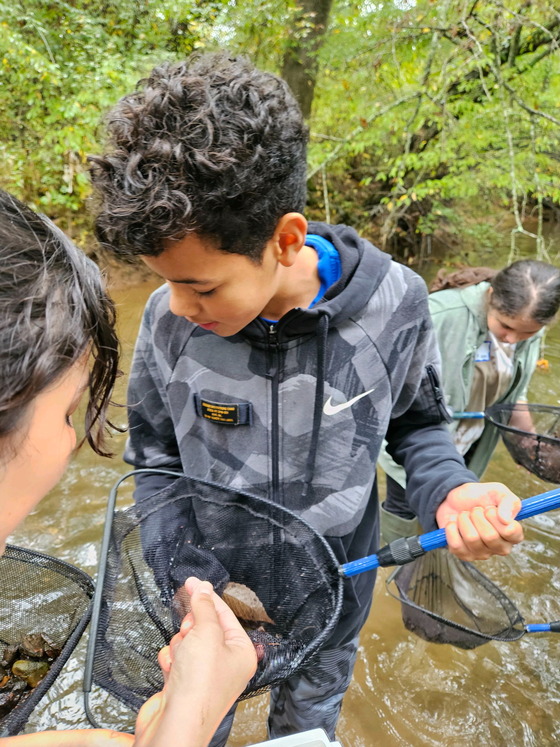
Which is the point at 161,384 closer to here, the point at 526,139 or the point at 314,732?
the point at 314,732

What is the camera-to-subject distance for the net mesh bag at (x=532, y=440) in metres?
2.36

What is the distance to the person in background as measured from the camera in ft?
8.00

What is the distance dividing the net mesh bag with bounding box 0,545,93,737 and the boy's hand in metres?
0.83

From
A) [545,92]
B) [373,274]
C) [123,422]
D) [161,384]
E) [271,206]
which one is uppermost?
[545,92]

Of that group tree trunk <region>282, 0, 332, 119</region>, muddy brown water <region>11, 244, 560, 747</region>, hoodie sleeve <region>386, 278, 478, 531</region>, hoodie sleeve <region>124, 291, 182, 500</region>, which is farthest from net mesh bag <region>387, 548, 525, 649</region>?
tree trunk <region>282, 0, 332, 119</region>

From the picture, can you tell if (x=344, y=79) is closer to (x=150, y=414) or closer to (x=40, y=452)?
(x=150, y=414)

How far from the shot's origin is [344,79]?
270 inches

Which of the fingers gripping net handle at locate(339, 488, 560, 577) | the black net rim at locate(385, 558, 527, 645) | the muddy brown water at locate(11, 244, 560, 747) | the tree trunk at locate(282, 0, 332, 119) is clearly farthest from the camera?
the tree trunk at locate(282, 0, 332, 119)

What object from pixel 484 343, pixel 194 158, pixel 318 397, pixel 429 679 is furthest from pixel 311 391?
pixel 429 679

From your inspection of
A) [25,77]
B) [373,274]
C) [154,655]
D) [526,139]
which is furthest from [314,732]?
[25,77]

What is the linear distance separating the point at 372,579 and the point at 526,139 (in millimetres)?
5562

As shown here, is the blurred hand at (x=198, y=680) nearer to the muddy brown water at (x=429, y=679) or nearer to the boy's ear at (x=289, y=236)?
the boy's ear at (x=289, y=236)

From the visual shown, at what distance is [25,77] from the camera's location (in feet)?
19.5

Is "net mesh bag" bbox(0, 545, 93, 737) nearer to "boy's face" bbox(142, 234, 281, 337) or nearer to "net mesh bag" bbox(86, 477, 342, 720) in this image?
"net mesh bag" bbox(86, 477, 342, 720)
